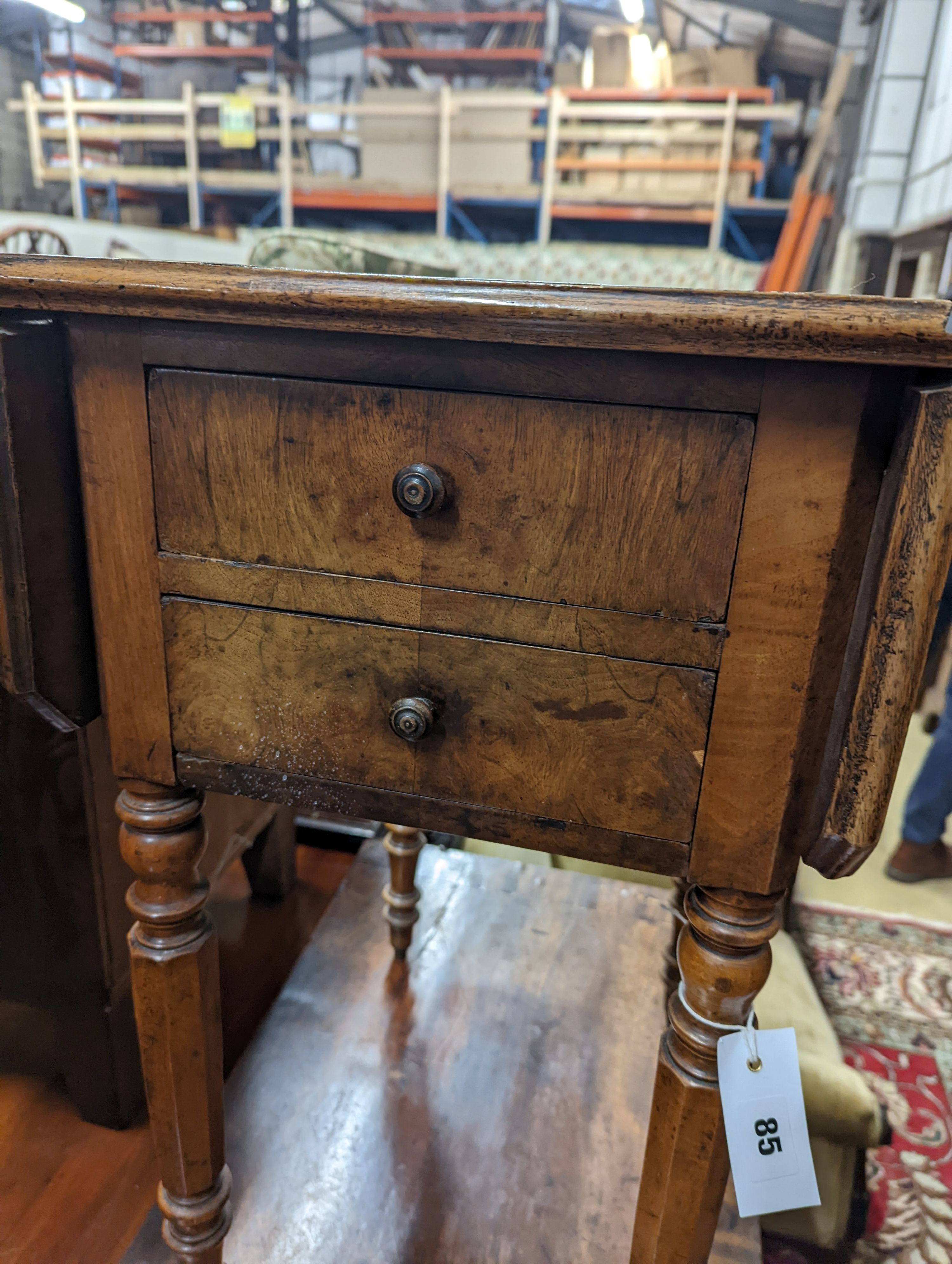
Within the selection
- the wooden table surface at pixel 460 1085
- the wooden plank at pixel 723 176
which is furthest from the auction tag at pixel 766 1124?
the wooden plank at pixel 723 176

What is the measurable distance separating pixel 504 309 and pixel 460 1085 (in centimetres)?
94

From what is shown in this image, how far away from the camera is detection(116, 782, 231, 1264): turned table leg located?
2.05 feet

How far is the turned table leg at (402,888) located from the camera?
3.73 feet

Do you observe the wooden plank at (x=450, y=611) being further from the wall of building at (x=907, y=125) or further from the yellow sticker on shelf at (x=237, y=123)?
the yellow sticker on shelf at (x=237, y=123)

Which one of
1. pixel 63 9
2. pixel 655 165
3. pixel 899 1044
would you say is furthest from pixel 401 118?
Result: pixel 899 1044

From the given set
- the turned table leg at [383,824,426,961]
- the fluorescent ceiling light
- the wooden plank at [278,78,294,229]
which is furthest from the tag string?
the fluorescent ceiling light

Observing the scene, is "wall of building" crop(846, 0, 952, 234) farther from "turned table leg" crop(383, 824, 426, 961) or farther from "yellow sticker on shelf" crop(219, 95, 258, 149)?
"turned table leg" crop(383, 824, 426, 961)

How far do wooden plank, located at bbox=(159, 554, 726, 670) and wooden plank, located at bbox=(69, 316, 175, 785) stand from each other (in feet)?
0.10

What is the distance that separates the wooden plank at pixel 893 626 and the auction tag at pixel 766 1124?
0.14 m

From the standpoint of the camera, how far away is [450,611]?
50 centimetres

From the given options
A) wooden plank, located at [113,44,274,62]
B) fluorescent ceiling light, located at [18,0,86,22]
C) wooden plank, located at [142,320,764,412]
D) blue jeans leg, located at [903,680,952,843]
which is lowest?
blue jeans leg, located at [903,680,952,843]

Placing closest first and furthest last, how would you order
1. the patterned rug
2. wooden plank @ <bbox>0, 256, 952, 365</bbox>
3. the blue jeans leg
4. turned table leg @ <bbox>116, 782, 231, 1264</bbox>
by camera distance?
wooden plank @ <bbox>0, 256, 952, 365</bbox> < turned table leg @ <bbox>116, 782, 231, 1264</bbox> < the patterned rug < the blue jeans leg

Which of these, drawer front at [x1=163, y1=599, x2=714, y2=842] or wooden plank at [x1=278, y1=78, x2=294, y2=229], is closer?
drawer front at [x1=163, y1=599, x2=714, y2=842]

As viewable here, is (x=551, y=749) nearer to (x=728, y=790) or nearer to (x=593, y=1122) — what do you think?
(x=728, y=790)
